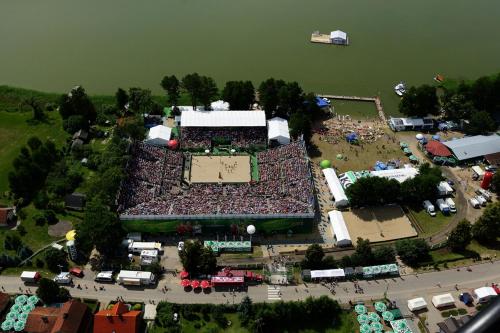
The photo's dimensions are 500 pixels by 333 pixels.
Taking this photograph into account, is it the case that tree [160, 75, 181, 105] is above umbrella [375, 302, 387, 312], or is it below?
above

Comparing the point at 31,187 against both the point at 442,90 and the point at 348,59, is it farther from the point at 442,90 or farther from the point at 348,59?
the point at 442,90

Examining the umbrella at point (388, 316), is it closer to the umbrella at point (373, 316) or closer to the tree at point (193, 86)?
the umbrella at point (373, 316)

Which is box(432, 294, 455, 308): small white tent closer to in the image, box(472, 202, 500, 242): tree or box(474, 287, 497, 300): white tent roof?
box(474, 287, 497, 300): white tent roof

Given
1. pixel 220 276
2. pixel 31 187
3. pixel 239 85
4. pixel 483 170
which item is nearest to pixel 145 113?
pixel 239 85

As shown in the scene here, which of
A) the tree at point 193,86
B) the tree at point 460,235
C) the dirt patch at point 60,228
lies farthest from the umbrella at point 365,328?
the tree at point 193,86

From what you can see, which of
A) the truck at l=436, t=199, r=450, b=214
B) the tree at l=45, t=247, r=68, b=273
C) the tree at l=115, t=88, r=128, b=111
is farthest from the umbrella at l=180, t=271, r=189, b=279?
the tree at l=115, t=88, r=128, b=111

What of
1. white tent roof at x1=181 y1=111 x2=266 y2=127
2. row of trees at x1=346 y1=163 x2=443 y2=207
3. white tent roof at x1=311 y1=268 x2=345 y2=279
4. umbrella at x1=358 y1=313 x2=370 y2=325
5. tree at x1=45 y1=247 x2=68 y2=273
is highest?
white tent roof at x1=181 y1=111 x2=266 y2=127
